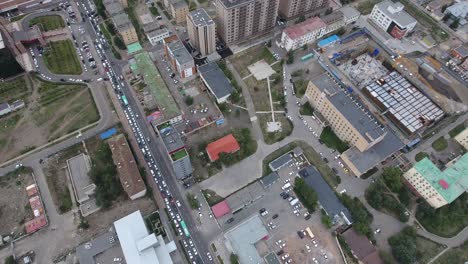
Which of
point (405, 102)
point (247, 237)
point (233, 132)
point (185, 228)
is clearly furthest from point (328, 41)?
point (185, 228)

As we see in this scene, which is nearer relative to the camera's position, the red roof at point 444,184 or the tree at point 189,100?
the red roof at point 444,184

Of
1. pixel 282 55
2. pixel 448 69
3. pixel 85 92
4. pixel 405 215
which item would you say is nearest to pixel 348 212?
pixel 405 215

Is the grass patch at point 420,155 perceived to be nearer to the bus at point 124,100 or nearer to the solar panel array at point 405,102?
the solar panel array at point 405,102

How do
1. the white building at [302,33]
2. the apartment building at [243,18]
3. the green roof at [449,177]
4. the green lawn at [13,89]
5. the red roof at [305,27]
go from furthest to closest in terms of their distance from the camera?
the white building at [302,33]
the red roof at [305,27]
the apartment building at [243,18]
the green lawn at [13,89]
the green roof at [449,177]

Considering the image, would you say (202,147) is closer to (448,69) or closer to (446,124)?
(446,124)

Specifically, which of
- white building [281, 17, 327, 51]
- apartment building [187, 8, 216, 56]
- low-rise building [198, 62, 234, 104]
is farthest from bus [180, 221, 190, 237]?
white building [281, 17, 327, 51]

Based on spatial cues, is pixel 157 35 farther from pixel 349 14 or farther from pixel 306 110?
pixel 349 14

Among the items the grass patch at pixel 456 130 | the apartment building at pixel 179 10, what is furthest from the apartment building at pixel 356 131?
the apartment building at pixel 179 10
